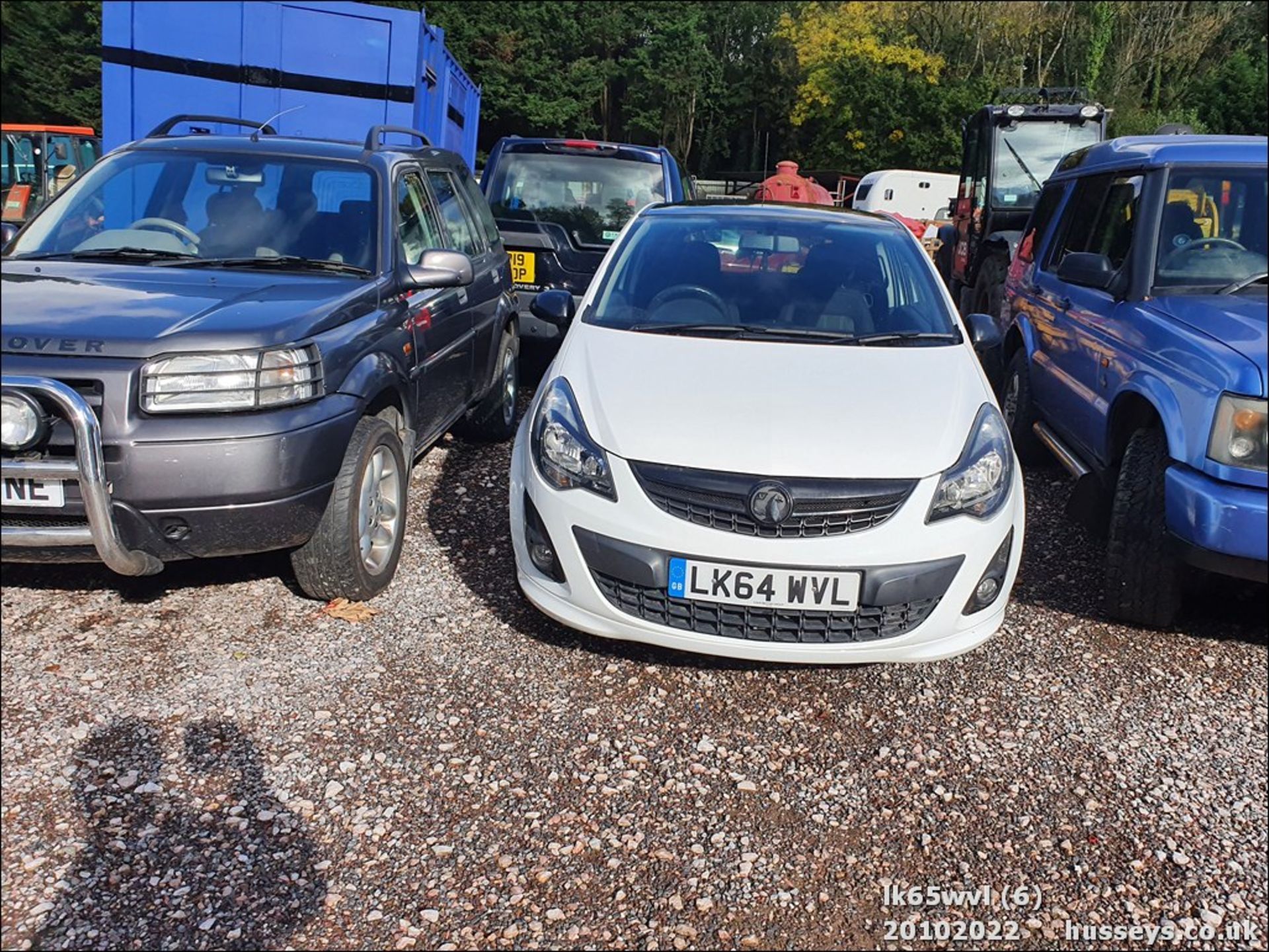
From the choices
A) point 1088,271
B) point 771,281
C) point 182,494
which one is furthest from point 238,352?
point 1088,271

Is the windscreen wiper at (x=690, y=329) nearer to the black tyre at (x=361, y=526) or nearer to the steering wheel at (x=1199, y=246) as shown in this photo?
the black tyre at (x=361, y=526)

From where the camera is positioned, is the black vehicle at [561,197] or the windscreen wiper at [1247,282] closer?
the windscreen wiper at [1247,282]

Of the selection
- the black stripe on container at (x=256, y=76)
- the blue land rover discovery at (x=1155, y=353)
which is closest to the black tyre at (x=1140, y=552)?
the blue land rover discovery at (x=1155, y=353)

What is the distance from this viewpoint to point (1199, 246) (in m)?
1.69

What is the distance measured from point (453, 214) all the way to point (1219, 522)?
4424 millimetres

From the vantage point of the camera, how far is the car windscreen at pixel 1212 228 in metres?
0.75

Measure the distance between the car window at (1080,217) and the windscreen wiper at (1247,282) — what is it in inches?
99.2

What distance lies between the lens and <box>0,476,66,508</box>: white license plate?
40.9 inches

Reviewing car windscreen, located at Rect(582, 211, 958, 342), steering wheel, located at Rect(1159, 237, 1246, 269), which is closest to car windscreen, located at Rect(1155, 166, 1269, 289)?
steering wheel, located at Rect(1159, 237, 1246, 269)

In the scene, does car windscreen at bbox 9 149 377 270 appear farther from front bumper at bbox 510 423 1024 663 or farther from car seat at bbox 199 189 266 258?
front bumper at bbox 510 423 1024 663

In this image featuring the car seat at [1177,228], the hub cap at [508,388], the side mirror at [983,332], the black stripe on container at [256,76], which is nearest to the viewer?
the car seat at [1177,228]

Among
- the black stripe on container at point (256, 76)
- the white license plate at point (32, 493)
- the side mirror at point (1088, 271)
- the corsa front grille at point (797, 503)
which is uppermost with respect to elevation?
the black stripe on container at point (256, 76)

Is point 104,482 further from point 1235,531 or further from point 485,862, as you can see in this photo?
point 1235,531

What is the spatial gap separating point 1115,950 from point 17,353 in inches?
87.5
